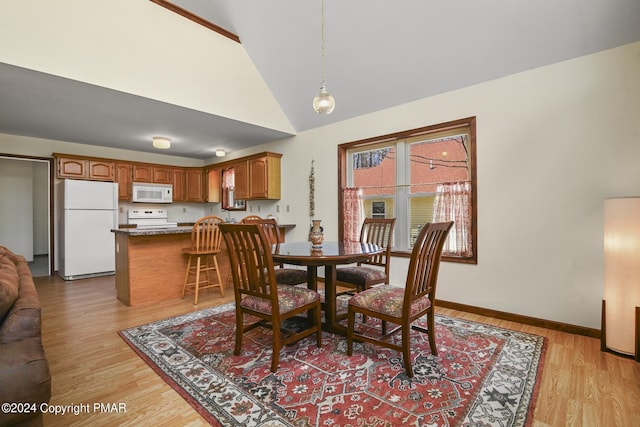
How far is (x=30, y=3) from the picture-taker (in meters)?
2.47

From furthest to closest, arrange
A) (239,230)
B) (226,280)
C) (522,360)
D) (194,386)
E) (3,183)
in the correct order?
(3,183), (226,280), (522,360), (239,230), (194,386)

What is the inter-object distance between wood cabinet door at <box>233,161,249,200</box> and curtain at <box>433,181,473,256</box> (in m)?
3.33

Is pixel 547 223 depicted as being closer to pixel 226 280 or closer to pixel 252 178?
pixel 226 280

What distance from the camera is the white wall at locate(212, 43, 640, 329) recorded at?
235cm

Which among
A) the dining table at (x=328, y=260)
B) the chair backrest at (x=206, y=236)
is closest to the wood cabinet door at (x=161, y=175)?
the chair backrest at (x=206, y=236)

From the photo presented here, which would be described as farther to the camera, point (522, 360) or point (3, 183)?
point (3, 183)

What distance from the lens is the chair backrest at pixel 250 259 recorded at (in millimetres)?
1848

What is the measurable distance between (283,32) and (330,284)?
9.23 feet

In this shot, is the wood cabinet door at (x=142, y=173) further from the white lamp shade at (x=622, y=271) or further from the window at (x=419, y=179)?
the white lamp shade at (x=622, y=271)

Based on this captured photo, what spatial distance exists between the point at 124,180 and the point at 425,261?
18.6ft

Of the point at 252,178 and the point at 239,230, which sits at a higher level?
the point at 252,178

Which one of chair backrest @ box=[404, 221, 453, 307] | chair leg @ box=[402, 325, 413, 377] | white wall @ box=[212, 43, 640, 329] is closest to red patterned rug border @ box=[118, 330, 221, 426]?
chair leg @ box=[402, 325, 413, 377]

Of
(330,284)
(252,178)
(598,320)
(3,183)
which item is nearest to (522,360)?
(598,320)

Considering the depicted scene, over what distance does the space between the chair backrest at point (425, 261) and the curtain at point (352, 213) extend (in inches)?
79.3
